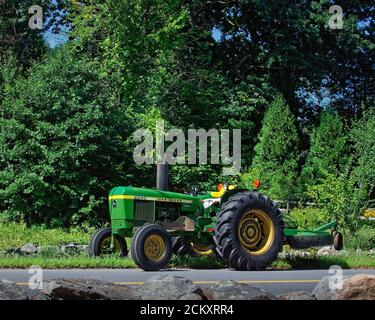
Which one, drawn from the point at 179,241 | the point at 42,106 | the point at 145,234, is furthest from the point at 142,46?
the point at 145,234

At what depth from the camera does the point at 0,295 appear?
6418 mm

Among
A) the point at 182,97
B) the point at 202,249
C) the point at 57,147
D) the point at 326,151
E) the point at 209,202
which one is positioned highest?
the point at 182,97

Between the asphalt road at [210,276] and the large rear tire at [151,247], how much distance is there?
17 cm

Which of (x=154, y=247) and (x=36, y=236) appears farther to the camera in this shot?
(x=36, y=236)

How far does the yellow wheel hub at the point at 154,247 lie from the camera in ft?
39.0

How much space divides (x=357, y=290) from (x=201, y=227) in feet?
19.9

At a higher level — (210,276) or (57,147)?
(57,147)

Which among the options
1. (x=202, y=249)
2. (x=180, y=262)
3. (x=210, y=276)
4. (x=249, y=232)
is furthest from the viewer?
(x=202, y=249)

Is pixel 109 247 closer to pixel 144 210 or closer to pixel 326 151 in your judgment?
pixel 144 210

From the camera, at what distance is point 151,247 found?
1196 centimetres

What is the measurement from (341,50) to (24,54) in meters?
12.7

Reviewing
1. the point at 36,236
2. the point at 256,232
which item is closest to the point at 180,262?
the point at 256,232

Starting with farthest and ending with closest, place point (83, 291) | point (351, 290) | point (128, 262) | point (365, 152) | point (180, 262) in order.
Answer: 1. point (365, 152)
2. point (180, 262)
3. point (128, 262)
4. point (351, 290)
5. point (83, 291)

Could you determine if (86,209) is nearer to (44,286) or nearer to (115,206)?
(115,206)
